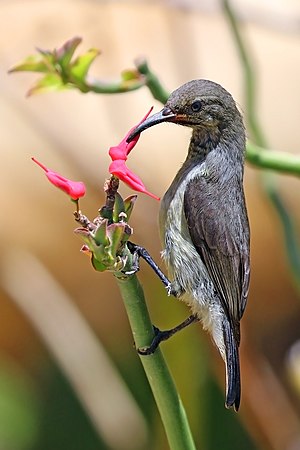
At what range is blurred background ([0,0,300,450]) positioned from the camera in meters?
2.09

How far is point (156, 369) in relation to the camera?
1.00 m

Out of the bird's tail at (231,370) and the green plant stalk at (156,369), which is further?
the bird's tail at (231,370)

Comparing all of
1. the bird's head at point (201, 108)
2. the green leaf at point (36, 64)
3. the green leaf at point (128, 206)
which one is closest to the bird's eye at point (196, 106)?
the bird's head at point (201, 108)

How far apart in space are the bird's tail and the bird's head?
0.30 metres

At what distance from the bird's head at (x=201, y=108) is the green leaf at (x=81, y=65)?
136 mm

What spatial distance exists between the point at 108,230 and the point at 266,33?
235 centimetres

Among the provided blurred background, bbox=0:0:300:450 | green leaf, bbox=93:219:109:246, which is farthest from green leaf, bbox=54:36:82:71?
blurred background, bbox=0:0:300:450

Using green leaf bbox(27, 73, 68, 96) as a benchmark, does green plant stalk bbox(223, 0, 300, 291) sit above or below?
below

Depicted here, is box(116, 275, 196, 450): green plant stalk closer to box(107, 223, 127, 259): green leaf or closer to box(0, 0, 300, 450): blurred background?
box(107, 223, 127, 259): green leaf

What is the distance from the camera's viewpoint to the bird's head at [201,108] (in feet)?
4.17

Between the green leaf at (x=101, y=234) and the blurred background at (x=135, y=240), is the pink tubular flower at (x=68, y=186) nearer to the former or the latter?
the green leaf at (x=101, y=234)

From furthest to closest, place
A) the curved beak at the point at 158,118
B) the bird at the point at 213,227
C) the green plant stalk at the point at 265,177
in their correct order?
1. the green plant stalk at the point at 265,177
2. the bird at the point at 213,227
3. the curved beak at the point at 158,118

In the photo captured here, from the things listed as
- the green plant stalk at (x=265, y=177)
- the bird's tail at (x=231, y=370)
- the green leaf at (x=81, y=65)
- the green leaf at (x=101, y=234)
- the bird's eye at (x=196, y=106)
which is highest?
the green leaf at (x=81, y=65)

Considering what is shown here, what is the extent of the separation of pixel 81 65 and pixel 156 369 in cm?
52
